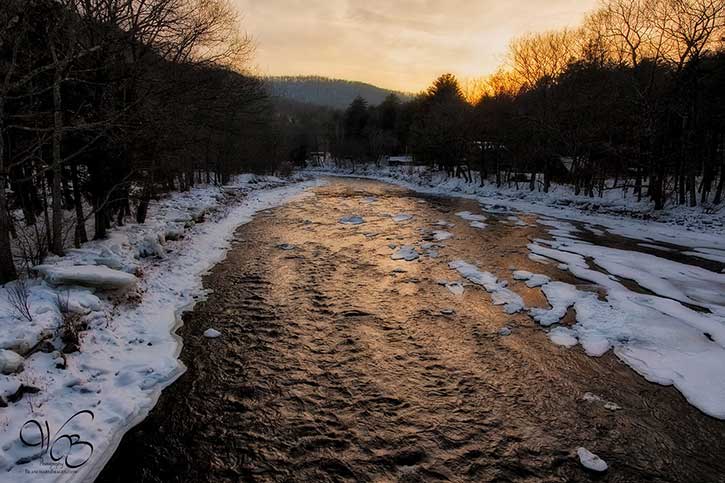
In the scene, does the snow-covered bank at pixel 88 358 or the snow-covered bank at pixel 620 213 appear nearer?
the snow-covered bank at pixel 88 358

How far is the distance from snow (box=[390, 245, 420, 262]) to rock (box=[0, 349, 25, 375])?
9952 millimetres

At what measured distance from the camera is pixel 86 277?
8008 millimetres

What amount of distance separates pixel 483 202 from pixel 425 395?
26.8 metres

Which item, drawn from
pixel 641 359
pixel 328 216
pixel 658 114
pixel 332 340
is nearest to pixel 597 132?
pixel 658 114

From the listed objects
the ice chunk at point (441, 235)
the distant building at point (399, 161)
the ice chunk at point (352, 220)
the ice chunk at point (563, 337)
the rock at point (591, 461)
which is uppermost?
the distant building at point (399, 161)

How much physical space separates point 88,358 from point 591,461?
7.07 m

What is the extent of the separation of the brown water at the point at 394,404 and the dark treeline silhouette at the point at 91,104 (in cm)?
471

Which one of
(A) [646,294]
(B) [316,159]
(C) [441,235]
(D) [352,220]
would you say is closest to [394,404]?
(A) [646,294]

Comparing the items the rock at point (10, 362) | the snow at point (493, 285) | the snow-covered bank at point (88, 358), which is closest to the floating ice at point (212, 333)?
the snow-covered bank at point (88, 358)

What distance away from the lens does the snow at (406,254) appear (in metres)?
13.6

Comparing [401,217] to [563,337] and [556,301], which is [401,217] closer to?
[556,301]

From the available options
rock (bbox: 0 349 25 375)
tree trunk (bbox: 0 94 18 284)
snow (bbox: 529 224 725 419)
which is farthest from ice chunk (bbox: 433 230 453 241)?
rock (bbox: 0 349 25 375)

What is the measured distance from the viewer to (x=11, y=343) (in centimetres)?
559

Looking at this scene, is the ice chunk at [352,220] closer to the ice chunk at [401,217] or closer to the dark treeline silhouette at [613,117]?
the ice chunk at [401,217]
